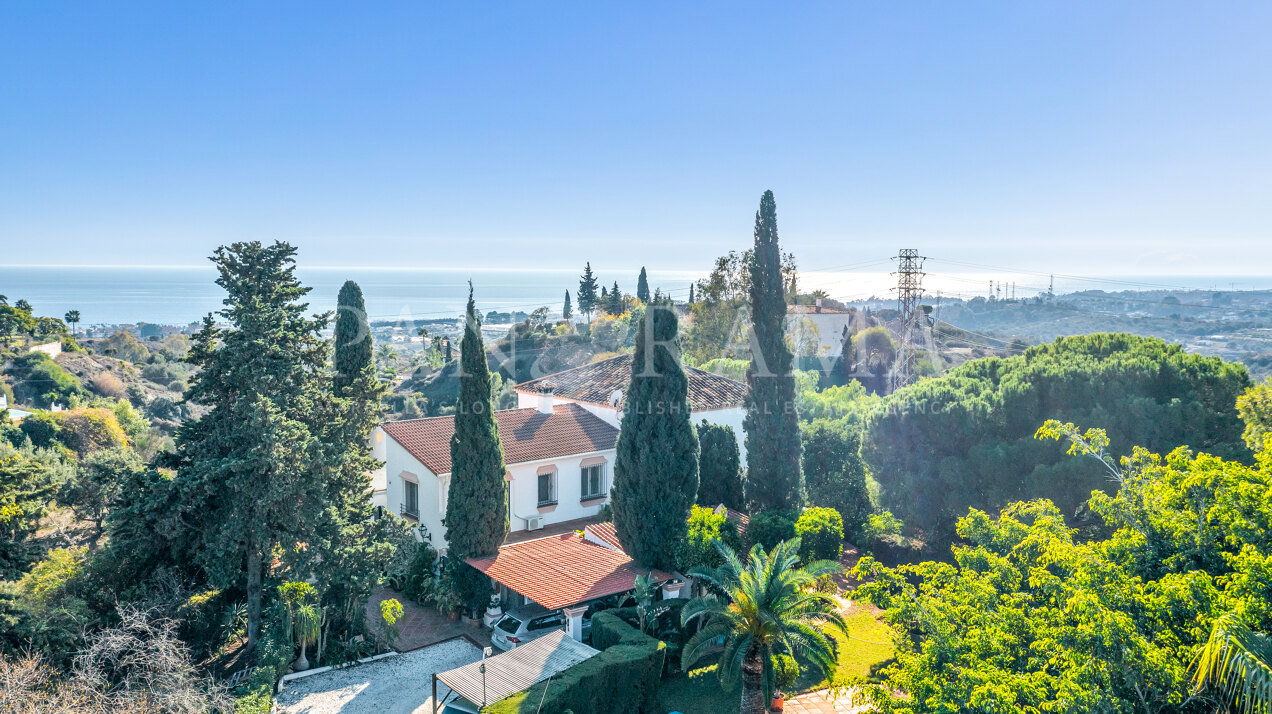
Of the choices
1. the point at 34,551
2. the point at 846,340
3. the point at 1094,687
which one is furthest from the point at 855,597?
the point at 846,340

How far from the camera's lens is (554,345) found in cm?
8112

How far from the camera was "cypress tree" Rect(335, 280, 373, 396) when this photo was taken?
19984mm

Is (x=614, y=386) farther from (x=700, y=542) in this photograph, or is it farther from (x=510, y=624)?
(x=510, y=624)

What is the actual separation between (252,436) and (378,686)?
6.38m

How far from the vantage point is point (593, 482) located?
2602 cm

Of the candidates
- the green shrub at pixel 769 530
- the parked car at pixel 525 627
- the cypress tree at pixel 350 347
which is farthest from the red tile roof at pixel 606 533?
the cypress tree at pixel 350 347

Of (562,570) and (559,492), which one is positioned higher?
(559,492)

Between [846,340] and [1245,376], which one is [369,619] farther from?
[846,340]

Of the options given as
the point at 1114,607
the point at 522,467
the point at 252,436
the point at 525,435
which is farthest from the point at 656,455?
the point at 1114,607

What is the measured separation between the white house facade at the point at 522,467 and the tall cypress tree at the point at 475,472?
2872 millimetres

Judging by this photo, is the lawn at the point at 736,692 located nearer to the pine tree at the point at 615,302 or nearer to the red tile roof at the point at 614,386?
the red tile roof at the point at 614,386

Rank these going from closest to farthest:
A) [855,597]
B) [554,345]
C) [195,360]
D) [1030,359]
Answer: [855,597] → [195,360] → [1030,359] → [554,345]

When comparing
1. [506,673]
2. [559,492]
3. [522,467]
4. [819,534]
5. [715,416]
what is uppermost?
[715,416]

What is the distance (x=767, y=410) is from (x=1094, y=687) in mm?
17244
